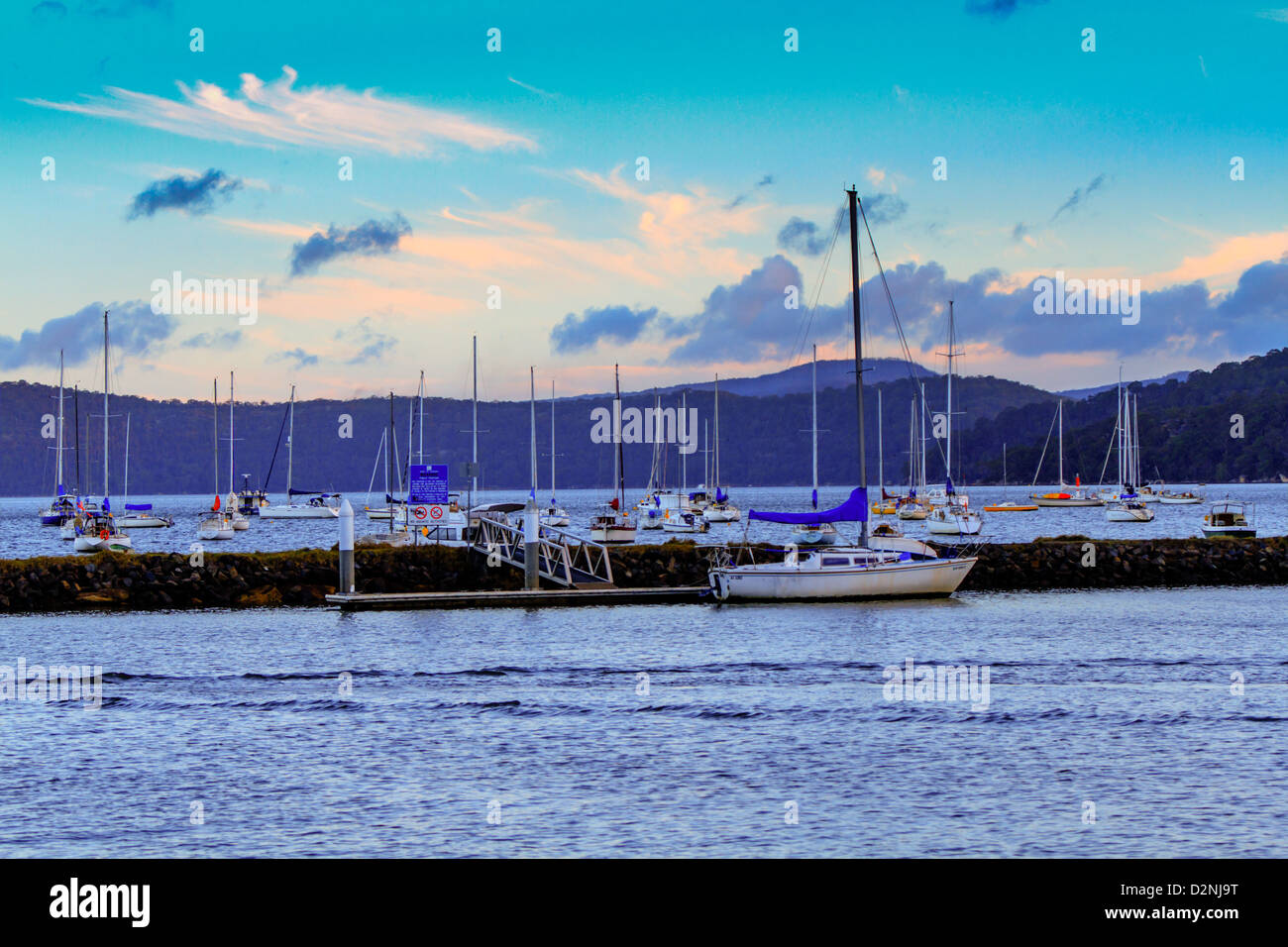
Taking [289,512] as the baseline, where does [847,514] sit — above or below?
above

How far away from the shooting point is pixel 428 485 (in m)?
45.5

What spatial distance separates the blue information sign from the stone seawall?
12.0 ft

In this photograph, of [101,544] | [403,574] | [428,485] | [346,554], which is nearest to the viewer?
[346,554]

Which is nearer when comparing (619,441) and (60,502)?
(619,441)

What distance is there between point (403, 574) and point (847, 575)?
1753 centimetres

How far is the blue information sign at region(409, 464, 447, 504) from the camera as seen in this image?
45219 millimetres

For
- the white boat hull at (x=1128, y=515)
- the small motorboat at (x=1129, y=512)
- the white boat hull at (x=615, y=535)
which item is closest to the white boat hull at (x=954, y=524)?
the white boat hull at (x=615, y=535)

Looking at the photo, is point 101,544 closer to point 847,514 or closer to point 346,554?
point 346,554

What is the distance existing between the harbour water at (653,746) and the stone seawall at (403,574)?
32.9ft

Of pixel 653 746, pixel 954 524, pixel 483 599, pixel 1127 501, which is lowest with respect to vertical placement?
pixel 653 746

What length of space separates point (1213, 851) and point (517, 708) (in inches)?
528

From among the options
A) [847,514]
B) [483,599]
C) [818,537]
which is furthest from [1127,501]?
[483,599]
